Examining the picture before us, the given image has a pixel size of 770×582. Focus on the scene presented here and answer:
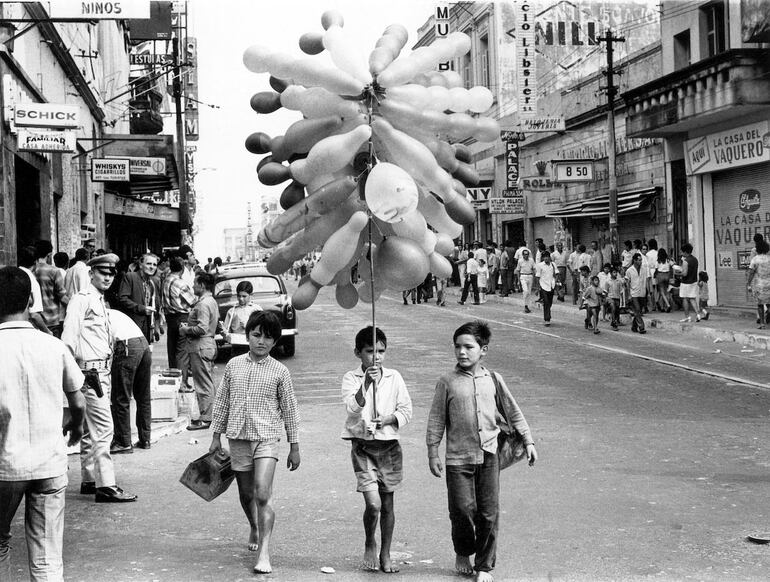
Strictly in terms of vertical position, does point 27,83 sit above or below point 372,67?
above

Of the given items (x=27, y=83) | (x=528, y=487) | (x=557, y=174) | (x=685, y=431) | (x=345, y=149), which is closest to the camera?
(x=345, y=149)

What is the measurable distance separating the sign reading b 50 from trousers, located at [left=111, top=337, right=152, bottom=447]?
2284 centimetres

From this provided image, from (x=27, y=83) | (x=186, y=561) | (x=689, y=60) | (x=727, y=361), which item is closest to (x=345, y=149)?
(x=186, y=561)

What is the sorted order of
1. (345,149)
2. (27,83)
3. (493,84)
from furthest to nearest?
(493,84) < (27,83) < (345,149)

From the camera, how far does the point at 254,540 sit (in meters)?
6.27

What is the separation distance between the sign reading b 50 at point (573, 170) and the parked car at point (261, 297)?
13.9 meters

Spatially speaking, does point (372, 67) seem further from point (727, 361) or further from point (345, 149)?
point (727, 361)

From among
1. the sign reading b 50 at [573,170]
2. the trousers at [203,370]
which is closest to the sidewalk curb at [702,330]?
the sign reading b 50 at [573,170]

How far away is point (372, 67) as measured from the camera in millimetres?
5266

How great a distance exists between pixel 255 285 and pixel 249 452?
12.9 meters

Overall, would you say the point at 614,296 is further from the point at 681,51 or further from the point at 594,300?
the point at 681,51

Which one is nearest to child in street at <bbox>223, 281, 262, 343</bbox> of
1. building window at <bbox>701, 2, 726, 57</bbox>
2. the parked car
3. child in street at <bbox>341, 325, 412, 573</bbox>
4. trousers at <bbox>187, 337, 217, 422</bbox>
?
trousers at <bbox>187, 337, 217, 422</bbox>

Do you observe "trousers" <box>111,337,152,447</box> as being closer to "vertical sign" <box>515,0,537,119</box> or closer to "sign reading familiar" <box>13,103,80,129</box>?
"sign reading familiar" <box>13,103,80,129</box>

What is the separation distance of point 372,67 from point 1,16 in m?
12.6
